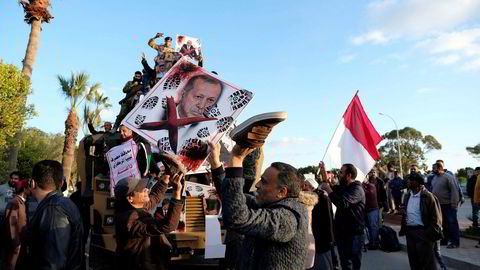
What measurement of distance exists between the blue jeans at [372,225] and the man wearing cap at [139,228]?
7609mm

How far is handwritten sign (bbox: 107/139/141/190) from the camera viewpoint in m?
6.66

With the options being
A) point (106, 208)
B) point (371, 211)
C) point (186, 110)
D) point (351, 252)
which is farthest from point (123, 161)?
point (371, 211)

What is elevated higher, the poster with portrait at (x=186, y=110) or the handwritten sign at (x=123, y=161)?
the poster with portrait at (x=186, y=110)

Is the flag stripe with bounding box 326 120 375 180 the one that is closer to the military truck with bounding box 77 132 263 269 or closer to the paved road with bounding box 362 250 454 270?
the military truck with bounding box 77 132 263 269

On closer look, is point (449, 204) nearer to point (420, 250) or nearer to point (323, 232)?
point (420, 250)

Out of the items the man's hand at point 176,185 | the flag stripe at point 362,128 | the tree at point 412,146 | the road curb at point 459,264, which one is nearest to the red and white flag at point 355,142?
the flag stripe at point 362,128

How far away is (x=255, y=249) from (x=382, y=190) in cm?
1094

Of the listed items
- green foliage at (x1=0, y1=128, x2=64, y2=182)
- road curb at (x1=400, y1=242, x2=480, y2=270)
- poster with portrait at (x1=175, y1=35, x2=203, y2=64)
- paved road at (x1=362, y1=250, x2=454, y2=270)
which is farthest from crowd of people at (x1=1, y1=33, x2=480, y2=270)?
green foliage at (x1=0, y1=128, x2=64, y2=182)

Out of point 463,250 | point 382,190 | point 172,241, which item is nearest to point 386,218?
point 382,190

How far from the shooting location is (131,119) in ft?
22.5

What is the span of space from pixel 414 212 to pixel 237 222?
15.6 feet

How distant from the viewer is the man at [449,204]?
996cm

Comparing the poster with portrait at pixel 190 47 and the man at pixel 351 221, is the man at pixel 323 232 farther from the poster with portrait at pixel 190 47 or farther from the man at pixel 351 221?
the poster with portrait at pixel 190 47

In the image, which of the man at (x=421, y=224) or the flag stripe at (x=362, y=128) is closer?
the man at (x=421, y=224)
